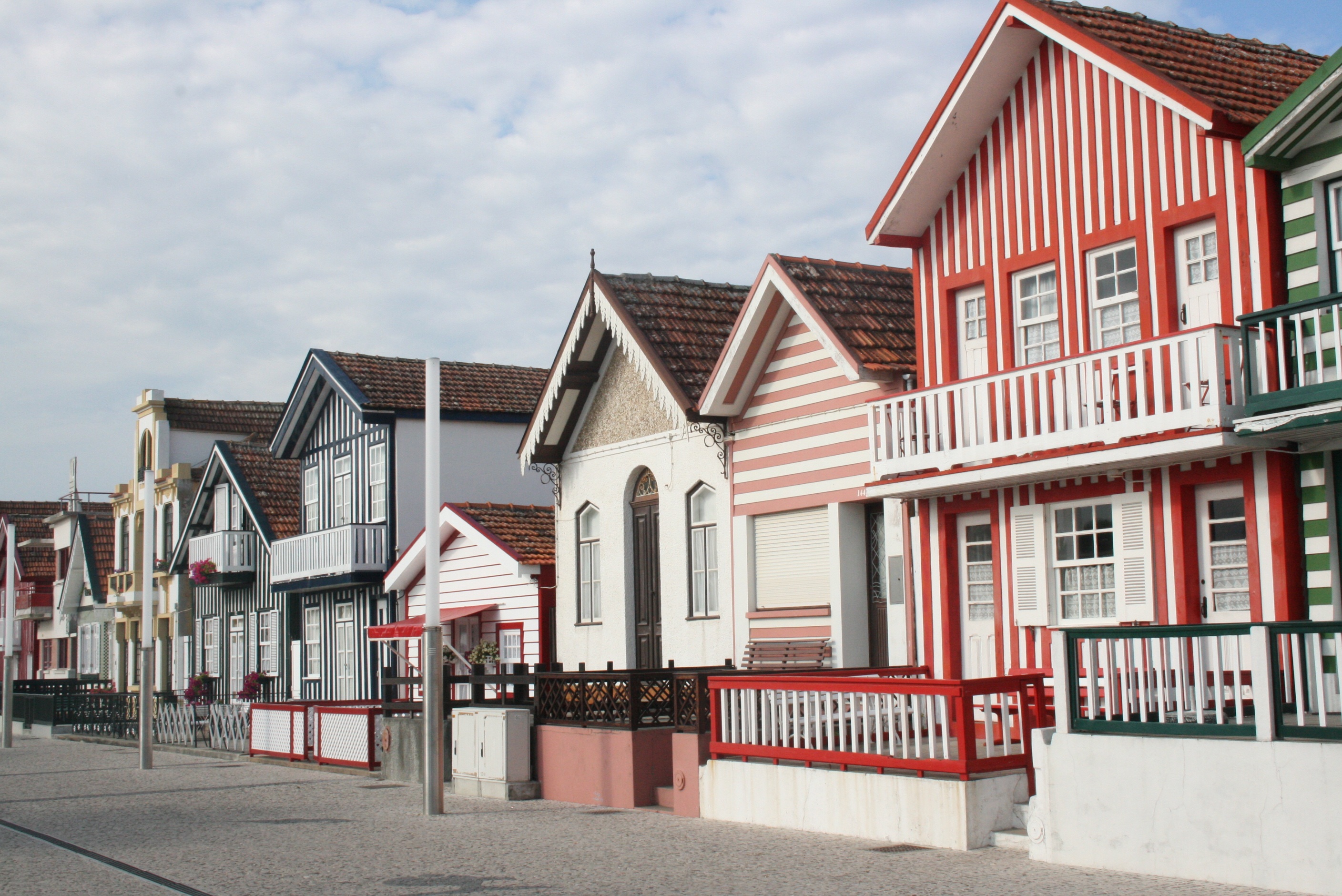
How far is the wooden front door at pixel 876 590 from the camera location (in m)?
17.3

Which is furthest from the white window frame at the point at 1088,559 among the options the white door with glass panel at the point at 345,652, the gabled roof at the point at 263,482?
the gabled roof at the point at 263,482

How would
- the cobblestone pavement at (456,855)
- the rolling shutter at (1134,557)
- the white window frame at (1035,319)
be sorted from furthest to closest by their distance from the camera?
the white window frame at (1035,319), the rolling shutter at (1134,557), the cobblestone pavement at (456,855)

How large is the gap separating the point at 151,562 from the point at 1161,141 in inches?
662

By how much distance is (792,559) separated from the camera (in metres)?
18.2

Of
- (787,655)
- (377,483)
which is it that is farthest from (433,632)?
(377,483)

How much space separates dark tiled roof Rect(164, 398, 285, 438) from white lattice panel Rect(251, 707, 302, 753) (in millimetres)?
18677

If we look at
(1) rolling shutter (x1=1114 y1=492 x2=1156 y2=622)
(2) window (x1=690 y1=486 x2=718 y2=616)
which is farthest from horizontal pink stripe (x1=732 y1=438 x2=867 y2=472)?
(1) rolling shutter (x1=1114 y1=492 x2=1156 y2=622)

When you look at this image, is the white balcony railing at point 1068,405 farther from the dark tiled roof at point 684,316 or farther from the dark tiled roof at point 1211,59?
the dark tiled roof at point 684,316

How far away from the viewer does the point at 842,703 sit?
1289 centimetres

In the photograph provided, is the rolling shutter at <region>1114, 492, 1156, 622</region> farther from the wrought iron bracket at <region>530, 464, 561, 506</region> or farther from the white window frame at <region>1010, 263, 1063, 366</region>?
the wrought iron bracket at <region>530, 464, 561, 506</region>

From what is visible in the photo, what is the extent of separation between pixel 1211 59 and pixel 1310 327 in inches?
154

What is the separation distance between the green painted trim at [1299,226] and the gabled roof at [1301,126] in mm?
355

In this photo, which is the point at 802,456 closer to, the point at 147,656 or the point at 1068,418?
the point at 1068,418

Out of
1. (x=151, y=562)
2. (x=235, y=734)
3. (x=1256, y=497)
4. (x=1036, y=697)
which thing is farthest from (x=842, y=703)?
(x=235, y=734)
